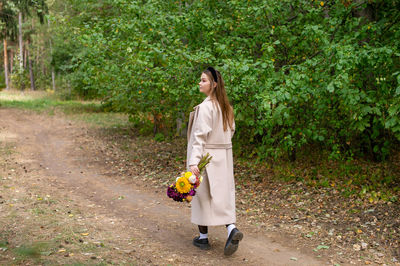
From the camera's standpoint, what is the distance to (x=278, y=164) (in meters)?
9.66

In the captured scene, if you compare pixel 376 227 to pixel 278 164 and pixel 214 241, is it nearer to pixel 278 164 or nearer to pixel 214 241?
pixel 214 241

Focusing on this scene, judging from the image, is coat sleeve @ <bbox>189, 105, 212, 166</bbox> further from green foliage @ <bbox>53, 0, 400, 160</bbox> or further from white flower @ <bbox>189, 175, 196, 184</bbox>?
green foliage @ <bbox>53, 0, 400, 160</bbox>

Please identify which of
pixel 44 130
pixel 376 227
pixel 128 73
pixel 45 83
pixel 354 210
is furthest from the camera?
pixel 45 83

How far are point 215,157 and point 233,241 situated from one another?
97 centimetres

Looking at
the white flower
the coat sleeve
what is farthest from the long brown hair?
the white flower

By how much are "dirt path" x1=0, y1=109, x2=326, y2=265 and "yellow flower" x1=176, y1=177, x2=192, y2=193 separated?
867 millimetres

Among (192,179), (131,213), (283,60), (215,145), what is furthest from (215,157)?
(283,60)

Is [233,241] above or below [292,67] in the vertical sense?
below

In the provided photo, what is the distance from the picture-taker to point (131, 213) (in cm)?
655

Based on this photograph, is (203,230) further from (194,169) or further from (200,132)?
(200,132)

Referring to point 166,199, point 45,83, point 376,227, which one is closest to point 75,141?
point 166,199

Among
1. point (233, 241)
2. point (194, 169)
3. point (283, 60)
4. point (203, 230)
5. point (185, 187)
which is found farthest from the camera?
point (283, 60)

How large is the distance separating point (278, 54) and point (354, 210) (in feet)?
10.6

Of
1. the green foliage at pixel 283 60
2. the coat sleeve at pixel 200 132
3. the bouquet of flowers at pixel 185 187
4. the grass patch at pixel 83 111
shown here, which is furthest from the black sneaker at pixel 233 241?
the grass patch at pixel 83 111
